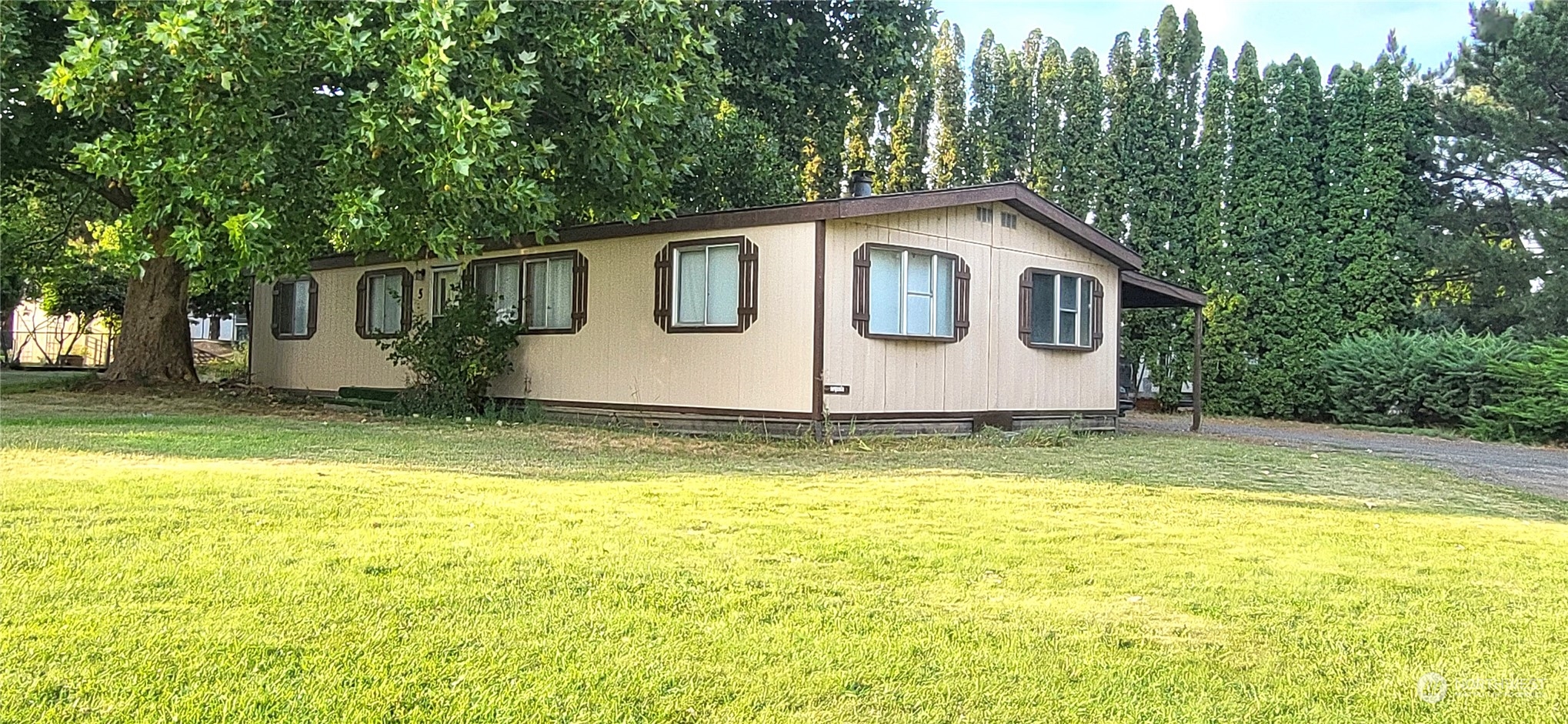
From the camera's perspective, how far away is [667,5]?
911 cm

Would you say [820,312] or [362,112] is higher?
[362,112]

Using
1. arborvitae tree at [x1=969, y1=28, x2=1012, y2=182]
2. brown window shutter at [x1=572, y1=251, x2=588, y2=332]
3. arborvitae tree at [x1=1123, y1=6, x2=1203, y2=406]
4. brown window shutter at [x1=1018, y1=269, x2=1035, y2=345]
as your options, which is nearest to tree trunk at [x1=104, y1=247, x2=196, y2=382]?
brown window shutter at [x1=572, y1=251, x2=588, y2=332]

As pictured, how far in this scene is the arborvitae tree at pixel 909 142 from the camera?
22.6 metres

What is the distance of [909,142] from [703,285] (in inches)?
513

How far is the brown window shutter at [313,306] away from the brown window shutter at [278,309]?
76cm

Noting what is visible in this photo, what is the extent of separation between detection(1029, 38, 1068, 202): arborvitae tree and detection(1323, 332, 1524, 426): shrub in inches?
219

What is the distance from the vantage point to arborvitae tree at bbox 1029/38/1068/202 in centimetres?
1984

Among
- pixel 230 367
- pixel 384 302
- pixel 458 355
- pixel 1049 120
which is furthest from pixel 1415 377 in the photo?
pixel 230 367

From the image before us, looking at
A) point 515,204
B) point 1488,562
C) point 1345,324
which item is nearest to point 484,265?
point 515,204

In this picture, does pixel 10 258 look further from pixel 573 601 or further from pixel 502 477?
pixel 573 601

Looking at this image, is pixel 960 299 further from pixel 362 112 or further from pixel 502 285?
pixel 362 112

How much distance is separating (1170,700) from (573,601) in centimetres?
173

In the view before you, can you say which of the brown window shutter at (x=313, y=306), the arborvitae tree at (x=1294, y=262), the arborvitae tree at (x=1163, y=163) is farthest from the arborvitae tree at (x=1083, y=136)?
the brown window shutter at (x=313, y=306)

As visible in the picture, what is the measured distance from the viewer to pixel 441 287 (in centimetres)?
1331
